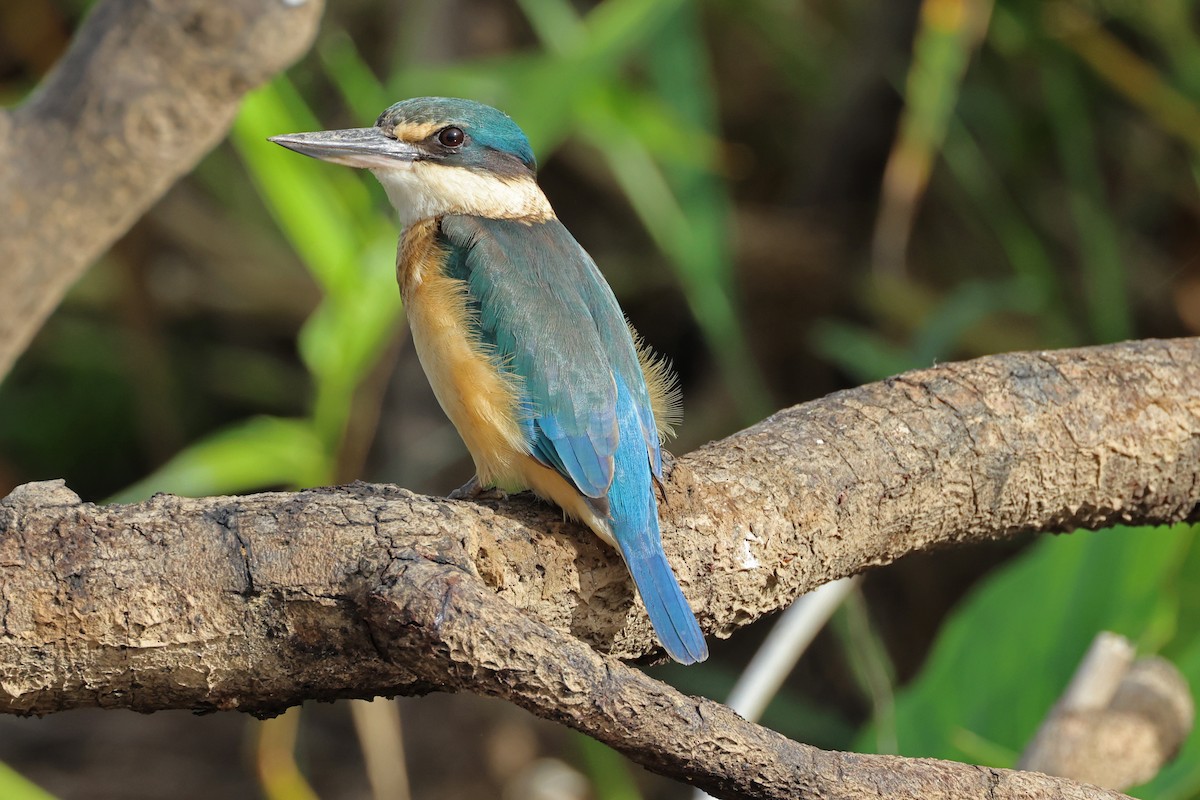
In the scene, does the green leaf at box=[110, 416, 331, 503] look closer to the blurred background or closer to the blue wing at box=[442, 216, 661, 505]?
the blurred background

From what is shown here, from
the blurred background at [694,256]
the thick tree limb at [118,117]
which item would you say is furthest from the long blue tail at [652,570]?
the blurred background at [694,256]

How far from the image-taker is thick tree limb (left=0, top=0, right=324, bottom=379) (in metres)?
1.70

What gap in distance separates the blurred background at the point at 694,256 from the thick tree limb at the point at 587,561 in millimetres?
1374

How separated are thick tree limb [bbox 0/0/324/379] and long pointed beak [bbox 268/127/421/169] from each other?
1.66ft

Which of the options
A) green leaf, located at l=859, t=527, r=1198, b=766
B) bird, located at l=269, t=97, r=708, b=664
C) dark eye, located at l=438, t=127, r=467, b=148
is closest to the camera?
bird, located at l=269, t=97, r=708, b=664

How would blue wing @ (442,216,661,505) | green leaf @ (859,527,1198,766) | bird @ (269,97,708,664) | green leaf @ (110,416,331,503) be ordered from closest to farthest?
bird @ (269,97,708,664)
blue wing @ (442,216,661,505)
green leaf @ (859,527,1198,766)
green leaf @ (110,416,331,503)

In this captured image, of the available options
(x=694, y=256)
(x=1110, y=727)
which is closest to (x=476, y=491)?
(x=1110, y=727)

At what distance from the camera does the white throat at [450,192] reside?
244 cm

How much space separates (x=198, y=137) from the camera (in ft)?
5.88

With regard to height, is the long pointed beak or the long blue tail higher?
the long pointed beak

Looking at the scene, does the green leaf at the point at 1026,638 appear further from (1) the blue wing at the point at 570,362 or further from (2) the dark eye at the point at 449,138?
(2) the dark eye at the point at 449,138

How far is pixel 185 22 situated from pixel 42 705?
814 mm

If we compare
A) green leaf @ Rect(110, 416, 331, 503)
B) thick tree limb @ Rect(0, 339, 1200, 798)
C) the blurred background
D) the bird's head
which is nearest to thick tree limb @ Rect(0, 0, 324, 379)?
thick tree limb @ Rect(0, 339, 1200, 798)

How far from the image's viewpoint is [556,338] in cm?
209
